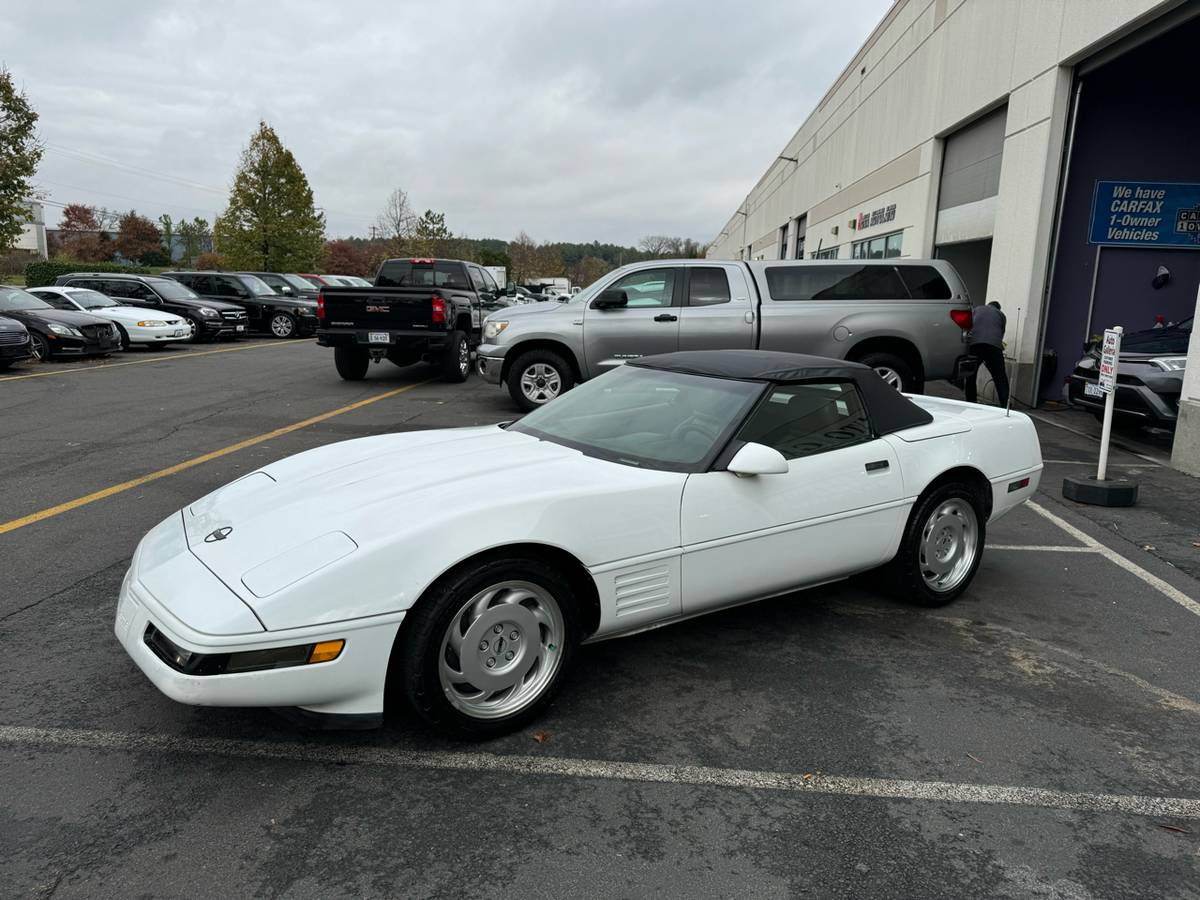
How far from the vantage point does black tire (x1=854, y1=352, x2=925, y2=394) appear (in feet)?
33.6

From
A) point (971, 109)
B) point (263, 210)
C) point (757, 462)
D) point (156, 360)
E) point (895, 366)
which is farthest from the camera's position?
point (263, 210)

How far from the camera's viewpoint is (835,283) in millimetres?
10391

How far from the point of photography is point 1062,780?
9.64 ft

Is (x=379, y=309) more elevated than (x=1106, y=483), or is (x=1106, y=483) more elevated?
(x=379, y=309)

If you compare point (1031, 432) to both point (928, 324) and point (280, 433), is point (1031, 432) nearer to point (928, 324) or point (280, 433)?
point (928, 324)

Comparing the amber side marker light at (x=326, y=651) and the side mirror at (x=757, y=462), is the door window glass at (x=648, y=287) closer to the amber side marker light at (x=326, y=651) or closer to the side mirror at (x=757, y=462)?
the side mirror at (x=757, y=462)

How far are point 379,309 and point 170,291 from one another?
1177 cm

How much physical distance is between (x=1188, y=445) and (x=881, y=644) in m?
6.02

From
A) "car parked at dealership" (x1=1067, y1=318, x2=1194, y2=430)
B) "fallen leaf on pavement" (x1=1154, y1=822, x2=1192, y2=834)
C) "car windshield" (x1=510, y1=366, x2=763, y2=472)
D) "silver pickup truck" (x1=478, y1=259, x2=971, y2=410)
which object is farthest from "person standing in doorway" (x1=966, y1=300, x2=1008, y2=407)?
"fallen leaf on pavement" (x1=1154, y1=822, x2=1192, y2=834)

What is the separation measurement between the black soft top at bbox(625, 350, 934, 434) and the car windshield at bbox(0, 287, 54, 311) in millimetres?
16185

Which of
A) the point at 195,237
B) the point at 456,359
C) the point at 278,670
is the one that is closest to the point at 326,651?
the point at 278,670

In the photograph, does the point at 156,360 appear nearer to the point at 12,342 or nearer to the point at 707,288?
the point at 12,342

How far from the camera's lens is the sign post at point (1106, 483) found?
6.87 metres

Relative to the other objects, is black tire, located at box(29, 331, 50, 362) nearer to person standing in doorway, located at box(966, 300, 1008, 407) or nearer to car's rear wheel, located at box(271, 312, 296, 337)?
car's rear wheel, located at box(271, 312, 296, 337)
